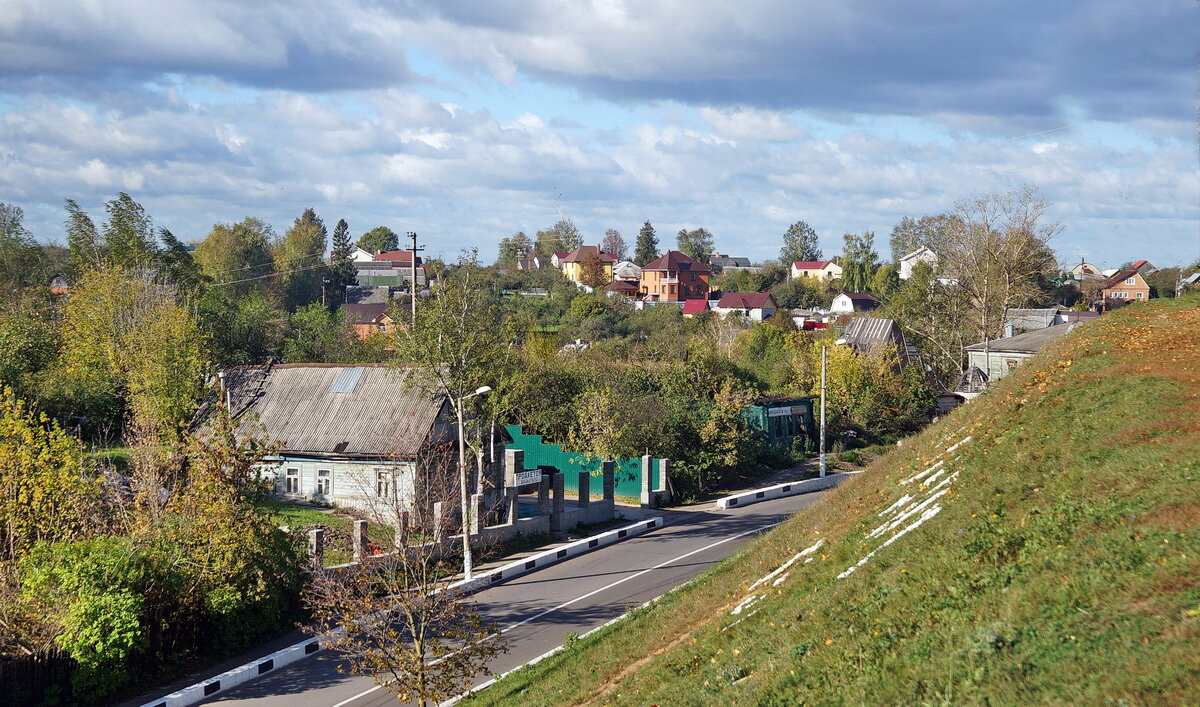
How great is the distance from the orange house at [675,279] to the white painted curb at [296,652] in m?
97.3

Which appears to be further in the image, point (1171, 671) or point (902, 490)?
point (902, 490)

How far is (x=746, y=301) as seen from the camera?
106812 mm

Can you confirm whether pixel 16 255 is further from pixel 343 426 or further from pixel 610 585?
pixel 610 585

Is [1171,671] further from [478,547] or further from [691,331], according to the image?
[691,331]

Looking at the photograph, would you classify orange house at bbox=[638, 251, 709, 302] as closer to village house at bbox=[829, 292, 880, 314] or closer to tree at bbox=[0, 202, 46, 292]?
village house at bbox=[829, 292, 880, 314]

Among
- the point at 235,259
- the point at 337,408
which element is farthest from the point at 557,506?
the point at 235,259

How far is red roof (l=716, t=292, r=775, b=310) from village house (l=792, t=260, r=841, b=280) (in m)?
27.7

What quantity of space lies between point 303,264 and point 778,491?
295 feet

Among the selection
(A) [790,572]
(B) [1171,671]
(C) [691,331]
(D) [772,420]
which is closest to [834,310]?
(C) [691,331]

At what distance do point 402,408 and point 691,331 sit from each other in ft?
159

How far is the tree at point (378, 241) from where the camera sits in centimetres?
16825

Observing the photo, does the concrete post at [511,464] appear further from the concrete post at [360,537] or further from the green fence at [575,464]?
the concrete post at [360,537]

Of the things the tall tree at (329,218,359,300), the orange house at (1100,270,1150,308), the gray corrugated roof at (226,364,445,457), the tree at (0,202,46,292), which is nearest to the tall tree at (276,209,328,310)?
the tall tree at (329,218,359,300)

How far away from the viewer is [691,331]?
260 feet
